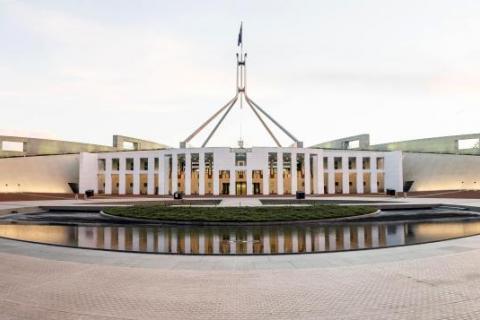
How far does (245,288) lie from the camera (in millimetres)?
7066

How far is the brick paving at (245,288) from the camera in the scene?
5.77 meters

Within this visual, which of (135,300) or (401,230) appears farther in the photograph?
(401,230)

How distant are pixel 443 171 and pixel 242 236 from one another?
179 feet

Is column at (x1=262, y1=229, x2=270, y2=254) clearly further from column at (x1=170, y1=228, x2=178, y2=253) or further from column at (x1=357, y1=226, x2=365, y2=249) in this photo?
column at (x1=357, y1=226, x2=365, y2=249)

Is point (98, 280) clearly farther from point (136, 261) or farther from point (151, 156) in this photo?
point (151, 156)

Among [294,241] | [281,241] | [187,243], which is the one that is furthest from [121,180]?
[294,241]

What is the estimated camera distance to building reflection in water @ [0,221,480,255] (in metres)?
12.6

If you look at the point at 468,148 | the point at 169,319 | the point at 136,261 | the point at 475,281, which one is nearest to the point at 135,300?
the point at 169,319

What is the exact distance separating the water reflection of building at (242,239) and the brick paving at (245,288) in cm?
250

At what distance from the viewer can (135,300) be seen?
20.8ft

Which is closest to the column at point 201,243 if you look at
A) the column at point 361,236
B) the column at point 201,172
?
the column at point 361,236

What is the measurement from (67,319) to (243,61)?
6475cm

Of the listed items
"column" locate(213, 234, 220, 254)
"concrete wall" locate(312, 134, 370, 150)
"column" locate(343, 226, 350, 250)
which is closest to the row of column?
"concrete wall" locate(312, 134, 370, 150)

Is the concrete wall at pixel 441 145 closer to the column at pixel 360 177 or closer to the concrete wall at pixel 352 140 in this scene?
the concrete wall at pixel 352 140
